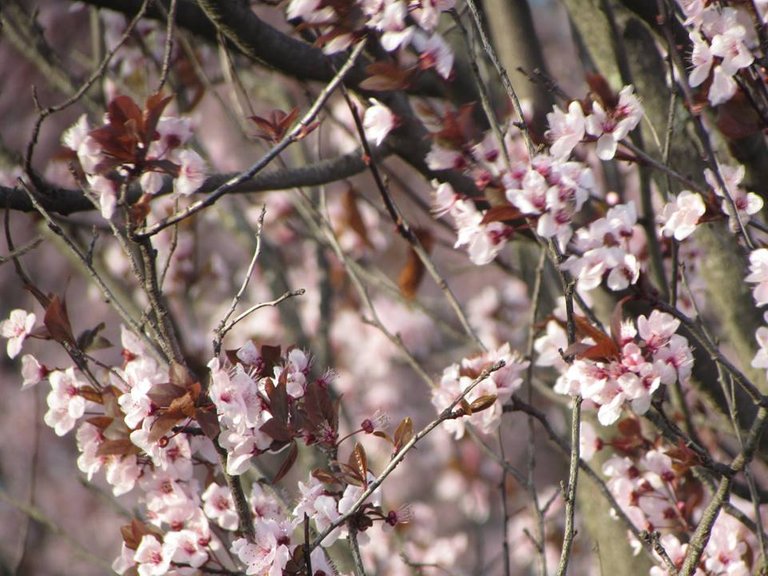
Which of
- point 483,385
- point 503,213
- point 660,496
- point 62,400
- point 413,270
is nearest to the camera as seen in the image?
point 503,213

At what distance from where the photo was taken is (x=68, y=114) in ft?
17.8

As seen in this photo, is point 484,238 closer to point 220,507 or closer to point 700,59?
point 700,59

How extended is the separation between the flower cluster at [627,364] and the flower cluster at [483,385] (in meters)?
0.22

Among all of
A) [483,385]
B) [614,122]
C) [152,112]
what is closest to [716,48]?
[614,122]

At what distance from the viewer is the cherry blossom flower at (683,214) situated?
1.56 metres

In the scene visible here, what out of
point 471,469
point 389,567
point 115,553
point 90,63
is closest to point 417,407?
point 471,469

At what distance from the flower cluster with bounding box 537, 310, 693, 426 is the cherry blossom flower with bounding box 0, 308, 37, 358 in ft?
3.29

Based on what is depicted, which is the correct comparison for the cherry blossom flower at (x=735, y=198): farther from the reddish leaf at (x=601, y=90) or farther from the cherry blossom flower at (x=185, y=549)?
the cherry blossom flower at (x=185, y=549)

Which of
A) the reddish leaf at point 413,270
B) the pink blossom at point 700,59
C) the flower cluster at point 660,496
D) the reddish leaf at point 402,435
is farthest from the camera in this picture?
the reddish leaf at point 413,270

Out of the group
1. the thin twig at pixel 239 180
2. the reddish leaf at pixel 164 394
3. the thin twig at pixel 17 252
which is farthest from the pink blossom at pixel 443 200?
the thin twig at pixel 17 252

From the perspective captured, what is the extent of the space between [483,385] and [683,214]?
1.62 feet

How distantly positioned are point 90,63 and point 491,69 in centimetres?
150

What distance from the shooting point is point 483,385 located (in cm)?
171

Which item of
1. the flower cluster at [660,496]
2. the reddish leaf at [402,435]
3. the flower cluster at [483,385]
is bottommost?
the flower cluster at [660,496]
